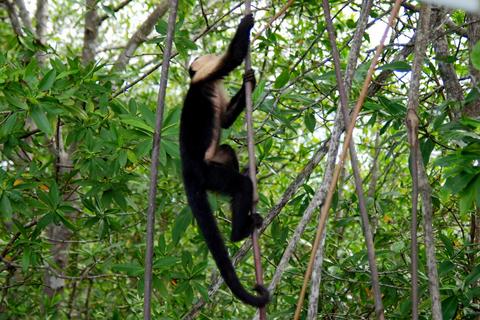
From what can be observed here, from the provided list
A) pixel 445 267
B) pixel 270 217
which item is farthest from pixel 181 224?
pixel 445 267

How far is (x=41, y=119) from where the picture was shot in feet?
11.1

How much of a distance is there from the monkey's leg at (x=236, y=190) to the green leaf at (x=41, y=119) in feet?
2.86

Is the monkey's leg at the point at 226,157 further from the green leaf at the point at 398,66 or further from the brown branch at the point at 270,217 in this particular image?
the green leaf at the point at 398,66

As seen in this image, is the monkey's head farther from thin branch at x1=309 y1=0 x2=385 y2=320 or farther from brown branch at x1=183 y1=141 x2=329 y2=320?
thin branch at x1=309 y1=0 x2=385 y2=320

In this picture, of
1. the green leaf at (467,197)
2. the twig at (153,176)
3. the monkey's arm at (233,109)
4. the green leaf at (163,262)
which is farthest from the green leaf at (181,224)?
the green leaf at (467,197)

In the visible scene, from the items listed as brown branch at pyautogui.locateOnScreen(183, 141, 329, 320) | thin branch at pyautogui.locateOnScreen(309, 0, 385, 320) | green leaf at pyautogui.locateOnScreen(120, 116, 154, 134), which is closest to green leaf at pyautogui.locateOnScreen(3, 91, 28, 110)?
green leaf at pyautogui.locateOnScreen(120, 116, 154, 134)

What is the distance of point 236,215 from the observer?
334cm

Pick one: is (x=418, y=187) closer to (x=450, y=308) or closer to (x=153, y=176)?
(x=153, y=176)

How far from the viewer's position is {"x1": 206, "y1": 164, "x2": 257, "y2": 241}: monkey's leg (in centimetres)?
330

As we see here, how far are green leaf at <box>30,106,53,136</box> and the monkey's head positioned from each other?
2.79 feet

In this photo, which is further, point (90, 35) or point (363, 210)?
point (90, 35)

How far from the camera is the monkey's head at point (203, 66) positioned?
363 centimetres

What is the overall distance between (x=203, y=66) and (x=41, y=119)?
949mm

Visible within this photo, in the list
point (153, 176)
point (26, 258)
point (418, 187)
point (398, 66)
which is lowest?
point (26, 258)
